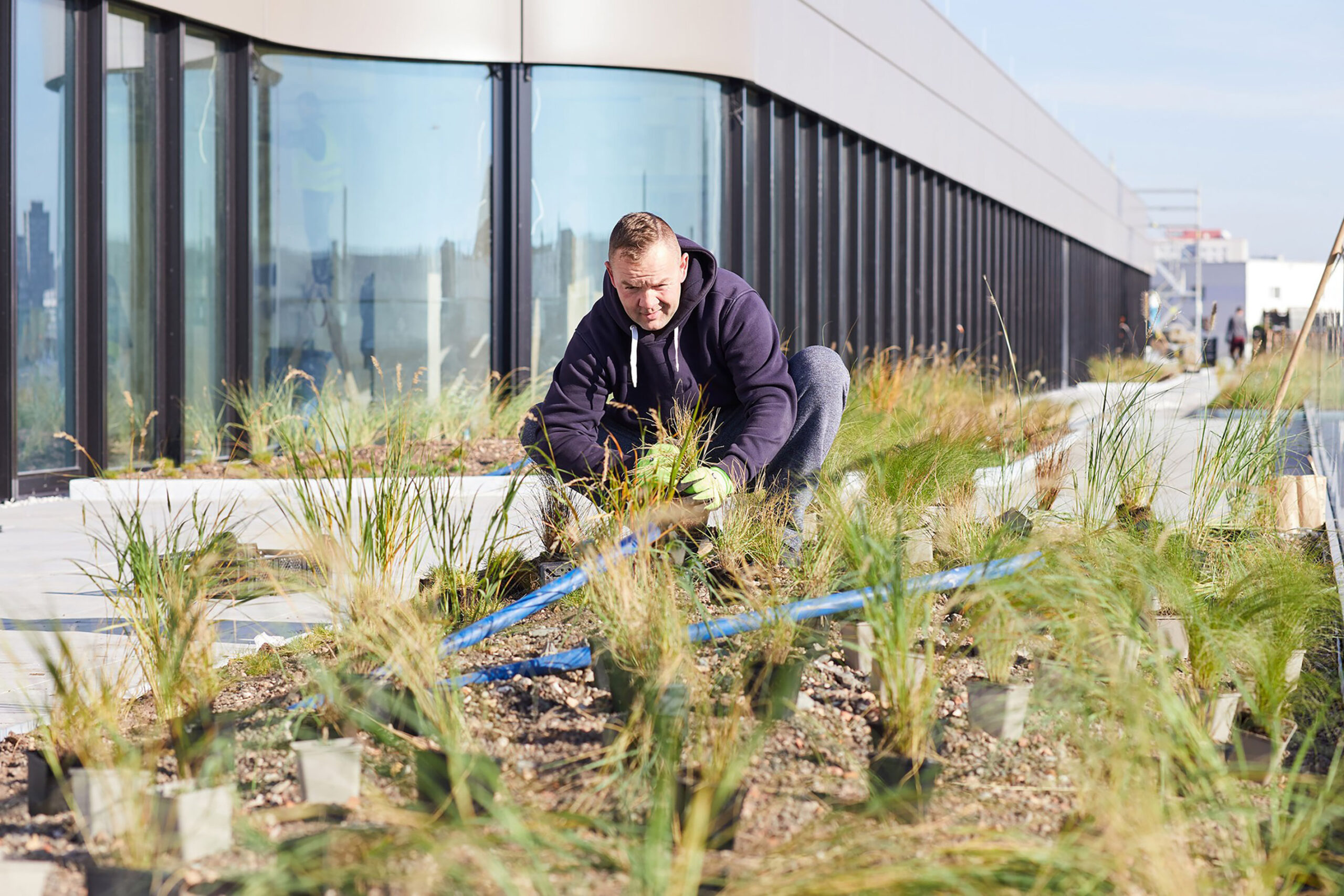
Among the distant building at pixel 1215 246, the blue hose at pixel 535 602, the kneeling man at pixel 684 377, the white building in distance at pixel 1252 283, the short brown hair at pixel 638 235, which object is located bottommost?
the blue hose at pixel 535 602

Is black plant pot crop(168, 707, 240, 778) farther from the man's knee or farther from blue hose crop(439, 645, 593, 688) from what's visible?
the man's knee

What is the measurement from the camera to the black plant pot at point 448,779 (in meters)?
1.80

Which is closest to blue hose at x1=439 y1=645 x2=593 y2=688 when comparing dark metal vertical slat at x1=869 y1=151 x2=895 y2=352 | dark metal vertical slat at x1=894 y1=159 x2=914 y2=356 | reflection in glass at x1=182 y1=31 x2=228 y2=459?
reflection in glass at x1=182 y1=31 x2=228 y2=459

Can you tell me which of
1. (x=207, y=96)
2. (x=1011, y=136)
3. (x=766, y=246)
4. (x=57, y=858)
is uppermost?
(x=1011, y=136)

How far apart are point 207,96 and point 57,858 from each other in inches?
287

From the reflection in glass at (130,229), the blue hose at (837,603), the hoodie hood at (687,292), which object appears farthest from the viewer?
the reflection in glass at (130,229)

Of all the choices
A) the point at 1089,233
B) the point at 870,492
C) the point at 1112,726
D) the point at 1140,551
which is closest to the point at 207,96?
the point at 870,492

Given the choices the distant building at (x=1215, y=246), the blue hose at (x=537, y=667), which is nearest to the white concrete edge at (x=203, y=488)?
the blue hose at (x=537, y=667)

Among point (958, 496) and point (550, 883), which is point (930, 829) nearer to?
point (550, 883)

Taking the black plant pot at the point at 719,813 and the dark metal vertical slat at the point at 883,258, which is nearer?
the black plant pot at the point at 719,813

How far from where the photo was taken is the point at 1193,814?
6.13ft

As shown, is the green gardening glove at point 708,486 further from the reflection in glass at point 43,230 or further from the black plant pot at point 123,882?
the reflection in glass at point 43,230

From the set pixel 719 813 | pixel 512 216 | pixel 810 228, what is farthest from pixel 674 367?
pixel 810 228

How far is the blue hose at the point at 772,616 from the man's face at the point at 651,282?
1.12 metres
